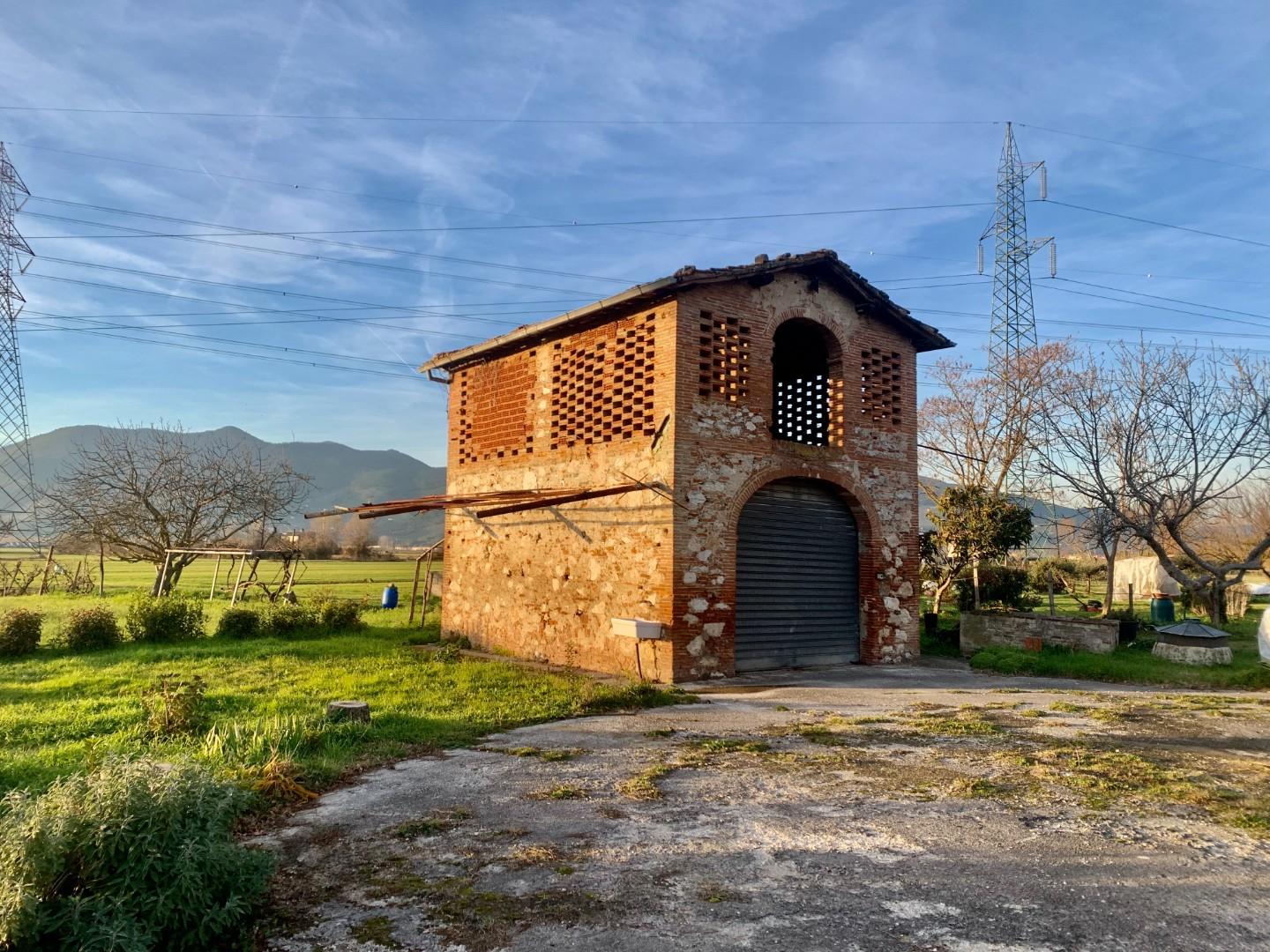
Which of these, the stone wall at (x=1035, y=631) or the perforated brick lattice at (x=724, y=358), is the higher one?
the perforated brick lattice at (x=724, y=358)

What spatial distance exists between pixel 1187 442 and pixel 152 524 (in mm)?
27558

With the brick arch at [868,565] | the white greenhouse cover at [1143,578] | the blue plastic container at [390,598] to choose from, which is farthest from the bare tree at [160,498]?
the white greenhouse cover at [1143,578]

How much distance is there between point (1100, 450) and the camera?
17.4m

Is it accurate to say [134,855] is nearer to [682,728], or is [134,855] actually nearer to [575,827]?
[575,827]

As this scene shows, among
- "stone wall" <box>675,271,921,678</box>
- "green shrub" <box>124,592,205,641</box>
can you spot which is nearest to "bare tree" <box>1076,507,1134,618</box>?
"stone wall" <box>675,271,921,678</box>

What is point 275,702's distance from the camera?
8750mm

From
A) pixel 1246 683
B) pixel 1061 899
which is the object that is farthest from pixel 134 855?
pixel 1246 683

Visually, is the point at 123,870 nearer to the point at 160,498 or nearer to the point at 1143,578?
the point at 160,498

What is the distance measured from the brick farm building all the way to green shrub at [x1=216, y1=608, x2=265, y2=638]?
14.2 feet

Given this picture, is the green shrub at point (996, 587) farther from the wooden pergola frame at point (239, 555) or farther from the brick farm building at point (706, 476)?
the wooden pergola frame at point (239, 555)

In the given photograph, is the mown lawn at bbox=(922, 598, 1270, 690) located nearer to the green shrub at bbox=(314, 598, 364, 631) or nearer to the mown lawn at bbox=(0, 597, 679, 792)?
the mown lawn at bbox=(0, 597, 679, 792)

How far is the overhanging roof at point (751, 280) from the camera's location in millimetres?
11328

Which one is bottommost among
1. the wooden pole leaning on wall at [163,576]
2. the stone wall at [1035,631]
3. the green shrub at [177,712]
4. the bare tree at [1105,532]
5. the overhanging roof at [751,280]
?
the green shrub at [177,712]

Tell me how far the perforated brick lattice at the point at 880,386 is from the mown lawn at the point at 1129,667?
4597 mm
